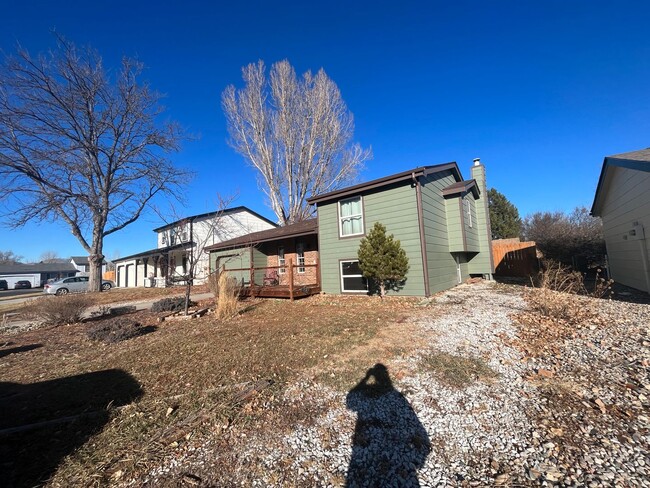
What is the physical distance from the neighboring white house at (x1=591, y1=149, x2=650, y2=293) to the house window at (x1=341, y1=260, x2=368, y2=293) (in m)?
8.30

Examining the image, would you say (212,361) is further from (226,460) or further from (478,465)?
(478,465)

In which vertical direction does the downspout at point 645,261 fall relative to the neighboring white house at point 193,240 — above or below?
below

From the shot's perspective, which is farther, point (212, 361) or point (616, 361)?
point (212, 361)

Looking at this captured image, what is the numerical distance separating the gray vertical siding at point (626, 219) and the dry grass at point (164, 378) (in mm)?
7370

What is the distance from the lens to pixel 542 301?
612 centimetres

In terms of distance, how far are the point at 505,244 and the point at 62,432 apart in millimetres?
20592

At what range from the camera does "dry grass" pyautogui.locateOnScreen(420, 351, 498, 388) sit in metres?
3.60

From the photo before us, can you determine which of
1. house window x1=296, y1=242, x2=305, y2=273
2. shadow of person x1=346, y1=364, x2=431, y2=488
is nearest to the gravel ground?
shadow of person x1=346, y1=364, x2=431, y2=488

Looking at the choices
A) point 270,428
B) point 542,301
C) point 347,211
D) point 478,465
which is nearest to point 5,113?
point 347,211

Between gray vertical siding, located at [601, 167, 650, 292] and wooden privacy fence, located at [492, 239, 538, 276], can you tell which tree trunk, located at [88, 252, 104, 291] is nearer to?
wooden privacy fence, located at [492, 239, 538, 276]

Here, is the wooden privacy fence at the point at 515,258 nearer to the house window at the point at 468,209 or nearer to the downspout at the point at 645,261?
the house window at the point at 468,209

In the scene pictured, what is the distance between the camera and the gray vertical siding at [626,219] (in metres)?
7.89

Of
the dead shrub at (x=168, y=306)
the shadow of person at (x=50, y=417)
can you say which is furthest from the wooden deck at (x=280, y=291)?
the shadow of person at (x=50, y=417)

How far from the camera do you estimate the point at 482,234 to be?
13.8m
